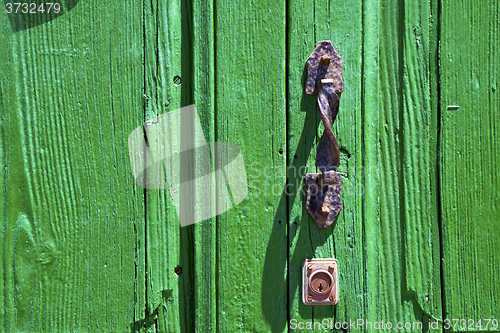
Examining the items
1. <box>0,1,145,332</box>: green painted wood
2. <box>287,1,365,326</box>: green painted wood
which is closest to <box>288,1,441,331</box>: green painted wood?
<box>287,1,365,326</box>: green painted wood

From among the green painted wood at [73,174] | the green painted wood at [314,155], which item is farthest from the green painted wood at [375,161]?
the green painted wood at [73,174]

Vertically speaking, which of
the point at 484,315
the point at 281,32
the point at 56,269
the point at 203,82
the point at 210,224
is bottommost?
the point at 484,315

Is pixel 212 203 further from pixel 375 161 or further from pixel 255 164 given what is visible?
pixel 375 161

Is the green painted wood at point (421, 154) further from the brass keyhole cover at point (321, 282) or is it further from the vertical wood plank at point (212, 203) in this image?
the vertical wood plank at point (212, 203)

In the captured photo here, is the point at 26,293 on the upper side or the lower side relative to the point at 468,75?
lower

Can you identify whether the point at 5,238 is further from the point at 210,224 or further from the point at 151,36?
the point at 151,36

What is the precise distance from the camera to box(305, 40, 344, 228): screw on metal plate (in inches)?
38.9

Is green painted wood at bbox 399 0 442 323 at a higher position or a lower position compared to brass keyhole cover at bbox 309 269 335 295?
higher

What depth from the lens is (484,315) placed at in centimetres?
102

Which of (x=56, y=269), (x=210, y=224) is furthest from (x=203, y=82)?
(x=56, y=269)

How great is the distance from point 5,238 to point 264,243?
666mm

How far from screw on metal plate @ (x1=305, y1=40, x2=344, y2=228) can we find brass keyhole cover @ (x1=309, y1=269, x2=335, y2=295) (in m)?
0.12

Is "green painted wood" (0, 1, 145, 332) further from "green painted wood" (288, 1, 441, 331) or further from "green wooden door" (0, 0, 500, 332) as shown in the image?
"green painted wood" (288, 1, 441, 331)

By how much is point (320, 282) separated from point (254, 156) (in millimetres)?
360
